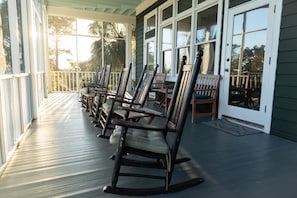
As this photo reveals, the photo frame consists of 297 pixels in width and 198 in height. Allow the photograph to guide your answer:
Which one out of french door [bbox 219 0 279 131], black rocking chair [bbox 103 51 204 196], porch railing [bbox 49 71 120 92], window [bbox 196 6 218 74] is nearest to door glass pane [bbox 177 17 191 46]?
window [bbox 196 6 218 74]

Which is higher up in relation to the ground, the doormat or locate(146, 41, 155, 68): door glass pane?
locate(146, 41, 155, 68): door glass pane

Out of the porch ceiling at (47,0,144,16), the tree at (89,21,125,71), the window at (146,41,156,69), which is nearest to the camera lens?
the porch ceiling at (47,0,144,16)

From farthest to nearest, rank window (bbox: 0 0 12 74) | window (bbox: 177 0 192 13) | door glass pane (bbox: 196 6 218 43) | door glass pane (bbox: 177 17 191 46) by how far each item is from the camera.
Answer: door glass pane (bbox: 177 17 191 46) < window (bbox: 177 0 192 13) < door glass pane (bbox: 196 6 218 43) < window (bbox: 0 0 12 74)

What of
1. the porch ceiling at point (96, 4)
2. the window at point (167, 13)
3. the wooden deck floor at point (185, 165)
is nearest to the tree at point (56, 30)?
the porch ceiling at point (96, 4)

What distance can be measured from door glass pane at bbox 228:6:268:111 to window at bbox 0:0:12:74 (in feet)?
11.1

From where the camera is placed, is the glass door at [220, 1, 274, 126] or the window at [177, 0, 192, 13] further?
the window at [177, 0, 192, 13]

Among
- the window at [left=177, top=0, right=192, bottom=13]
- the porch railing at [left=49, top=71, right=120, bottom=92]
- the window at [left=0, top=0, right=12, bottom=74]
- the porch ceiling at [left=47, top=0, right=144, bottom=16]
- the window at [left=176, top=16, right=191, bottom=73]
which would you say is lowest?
the porch railing at [left=49, top=71, right=120, bottom=92]

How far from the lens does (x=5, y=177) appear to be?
1.71 m

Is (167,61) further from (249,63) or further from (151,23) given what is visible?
(249,63)

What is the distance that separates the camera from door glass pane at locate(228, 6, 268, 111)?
3.13 m

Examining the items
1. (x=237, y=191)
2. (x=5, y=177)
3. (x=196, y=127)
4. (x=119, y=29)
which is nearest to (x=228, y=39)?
(x=196, y=127)

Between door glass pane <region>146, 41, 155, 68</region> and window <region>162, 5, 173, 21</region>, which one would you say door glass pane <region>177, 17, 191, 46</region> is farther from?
door glass pane <region>146, 41, 155, 68</region>

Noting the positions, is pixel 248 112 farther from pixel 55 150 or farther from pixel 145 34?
pixel 145 34

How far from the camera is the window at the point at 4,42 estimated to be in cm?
211
